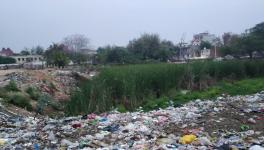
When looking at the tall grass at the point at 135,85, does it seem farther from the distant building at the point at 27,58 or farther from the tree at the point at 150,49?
the distant building at the point at 27,58

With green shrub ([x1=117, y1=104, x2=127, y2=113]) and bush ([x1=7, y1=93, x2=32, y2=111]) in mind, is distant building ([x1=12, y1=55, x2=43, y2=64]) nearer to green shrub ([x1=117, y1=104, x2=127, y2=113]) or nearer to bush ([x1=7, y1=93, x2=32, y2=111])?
bush ([x1=7, y1=93, x2=32, y2=111])

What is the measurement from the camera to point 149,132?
18.7ft

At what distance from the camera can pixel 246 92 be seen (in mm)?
13664

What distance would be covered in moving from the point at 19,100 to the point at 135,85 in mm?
3665

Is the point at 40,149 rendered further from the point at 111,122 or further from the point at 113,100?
the point at 113,100

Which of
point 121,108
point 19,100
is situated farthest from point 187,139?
point 19,100

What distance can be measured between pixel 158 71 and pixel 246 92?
11.3ft

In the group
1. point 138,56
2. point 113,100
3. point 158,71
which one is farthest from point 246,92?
point 138,56

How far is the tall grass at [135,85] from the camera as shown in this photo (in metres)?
9.98

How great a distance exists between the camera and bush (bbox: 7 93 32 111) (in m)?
11.2

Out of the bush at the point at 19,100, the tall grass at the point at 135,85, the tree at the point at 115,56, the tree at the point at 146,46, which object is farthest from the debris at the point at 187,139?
the tree at the point at 146,46

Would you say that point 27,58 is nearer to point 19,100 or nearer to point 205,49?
point 205,49

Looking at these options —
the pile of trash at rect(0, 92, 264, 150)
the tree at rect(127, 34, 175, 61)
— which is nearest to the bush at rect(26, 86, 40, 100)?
the pile of trash at rect(0, 92, 264, 150)

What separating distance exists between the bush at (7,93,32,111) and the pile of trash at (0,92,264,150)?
12.2 feet
